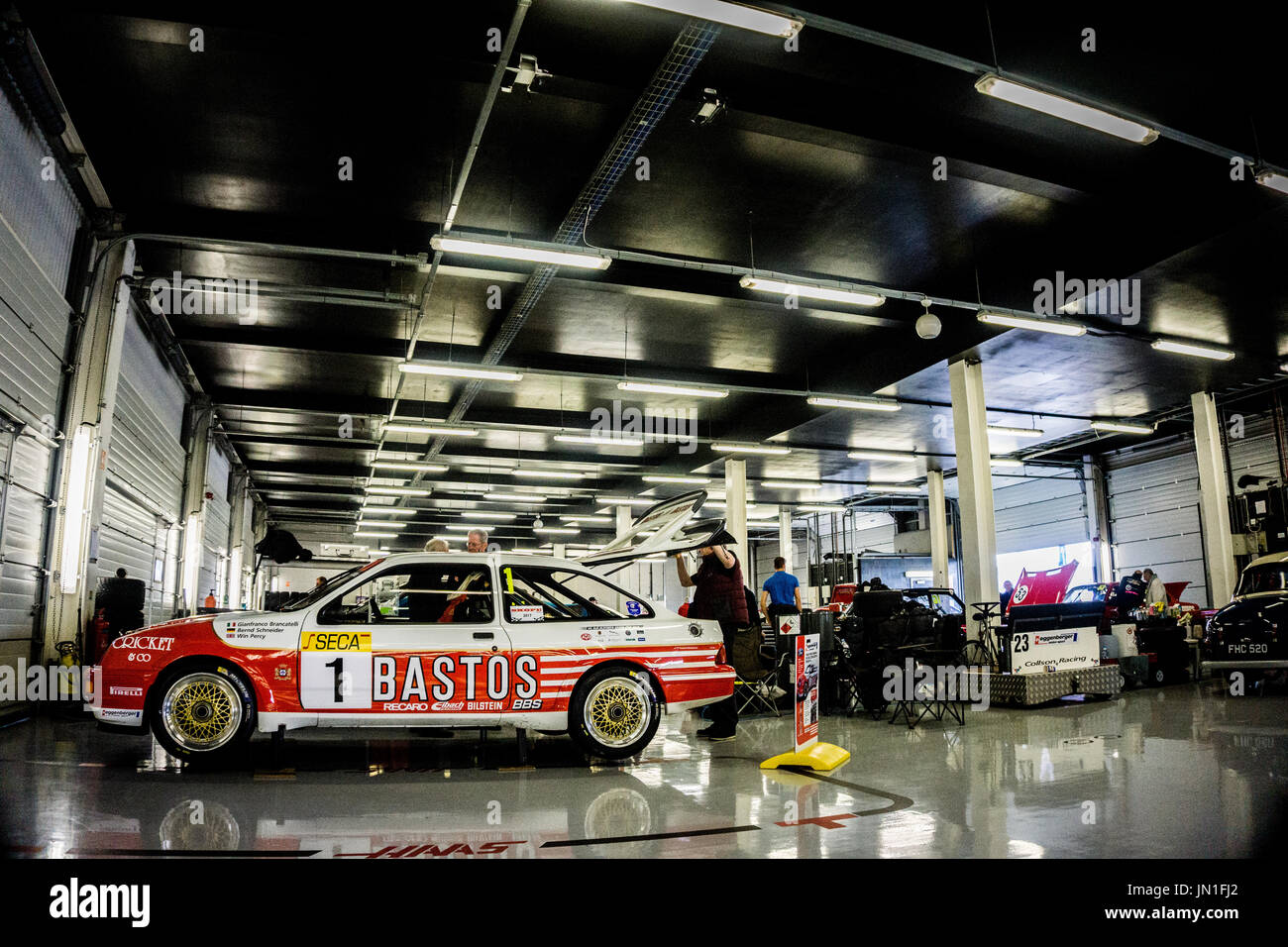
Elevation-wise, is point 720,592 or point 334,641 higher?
point 720,592

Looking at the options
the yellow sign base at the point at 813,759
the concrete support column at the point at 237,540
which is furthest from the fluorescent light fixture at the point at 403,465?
the yellow sign base at the point at 813,759

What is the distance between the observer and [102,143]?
28.9 feet

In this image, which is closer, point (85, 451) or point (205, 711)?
point (205, 711)

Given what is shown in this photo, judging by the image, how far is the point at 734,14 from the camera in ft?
19.6

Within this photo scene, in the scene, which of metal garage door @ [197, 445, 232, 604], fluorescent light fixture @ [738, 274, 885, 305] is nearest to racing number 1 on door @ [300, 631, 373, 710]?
fluorescent light fixture @ [738, 274, 885, 305]

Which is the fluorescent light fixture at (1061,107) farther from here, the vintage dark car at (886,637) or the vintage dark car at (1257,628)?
the vintage dark car at (1257,628)

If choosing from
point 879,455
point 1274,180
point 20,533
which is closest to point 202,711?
point 20,533

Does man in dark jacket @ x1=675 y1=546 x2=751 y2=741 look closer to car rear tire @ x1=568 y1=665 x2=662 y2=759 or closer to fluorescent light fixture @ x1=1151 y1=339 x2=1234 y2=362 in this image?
car rear tire @ x1=568 y1=665 x2=662 y2=759

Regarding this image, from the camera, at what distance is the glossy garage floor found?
147 inches

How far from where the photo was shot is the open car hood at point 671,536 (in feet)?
23.2

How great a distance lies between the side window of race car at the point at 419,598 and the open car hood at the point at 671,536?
959 mm

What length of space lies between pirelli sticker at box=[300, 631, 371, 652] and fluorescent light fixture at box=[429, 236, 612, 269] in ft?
16.2

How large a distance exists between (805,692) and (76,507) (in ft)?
26.8

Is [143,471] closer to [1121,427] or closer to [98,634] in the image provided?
[98,634]
